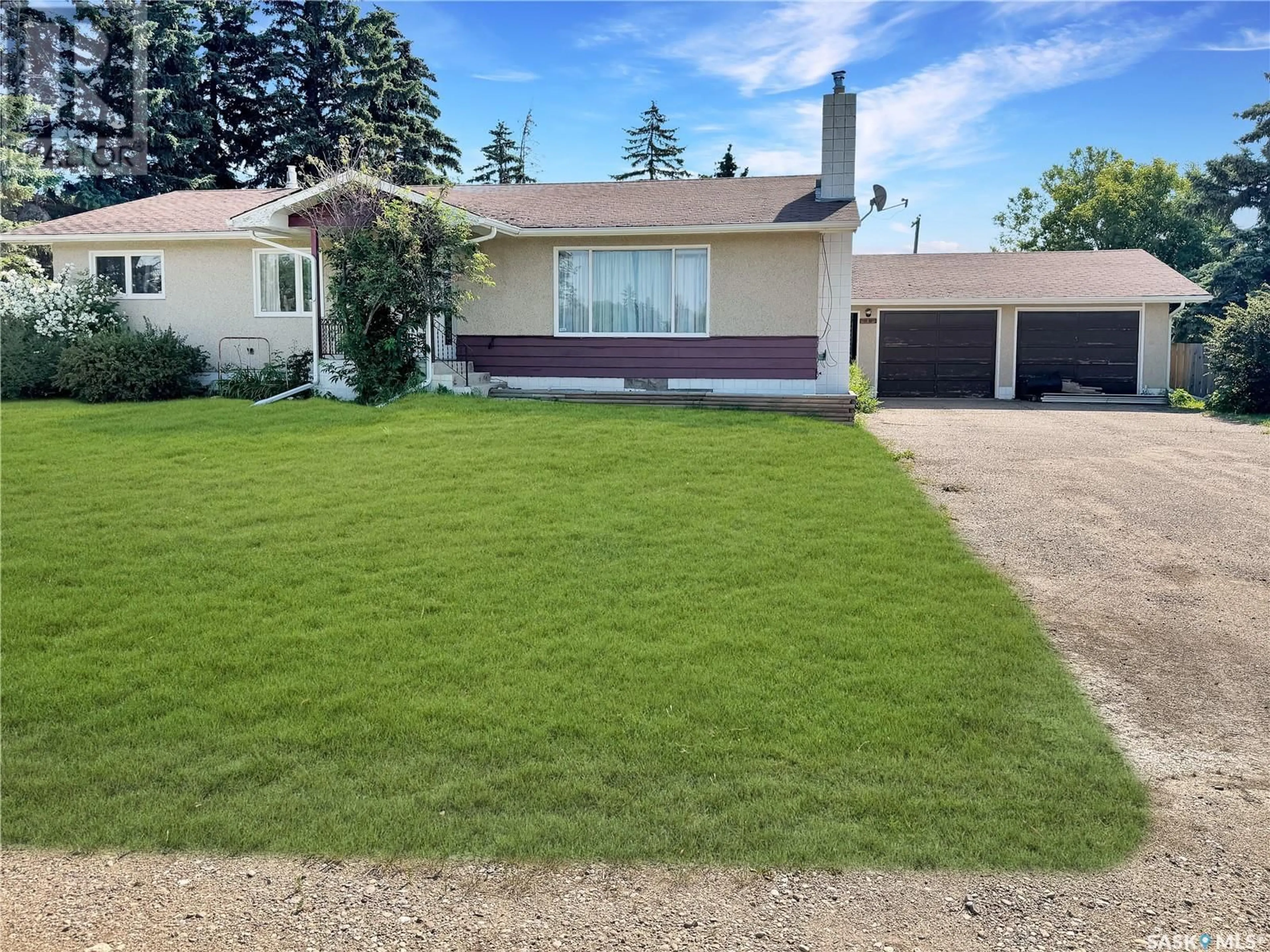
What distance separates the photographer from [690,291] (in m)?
15.0

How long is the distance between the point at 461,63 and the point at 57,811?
45.4 ft

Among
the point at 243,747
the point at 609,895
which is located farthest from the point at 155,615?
the point at 609,895

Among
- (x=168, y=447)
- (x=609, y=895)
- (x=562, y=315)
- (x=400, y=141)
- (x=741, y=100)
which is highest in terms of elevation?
(x=400, y=141)

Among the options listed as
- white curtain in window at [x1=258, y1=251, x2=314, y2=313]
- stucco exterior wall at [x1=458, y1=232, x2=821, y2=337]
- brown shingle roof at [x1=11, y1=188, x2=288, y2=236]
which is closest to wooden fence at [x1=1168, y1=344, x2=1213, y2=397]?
stucco exterior wall at [x1=458, y1=232, x2=821, y2=337]

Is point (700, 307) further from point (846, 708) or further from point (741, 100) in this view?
point (846, 708)

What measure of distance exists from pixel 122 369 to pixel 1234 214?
3774 centimetres

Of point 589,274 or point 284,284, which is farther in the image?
point 284,284

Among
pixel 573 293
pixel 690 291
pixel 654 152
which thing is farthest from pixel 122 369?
pixel 654 152

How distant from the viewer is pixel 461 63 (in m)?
14.7

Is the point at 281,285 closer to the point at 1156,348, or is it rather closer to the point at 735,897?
the point at 735,897

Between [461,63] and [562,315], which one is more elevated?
[461,63]

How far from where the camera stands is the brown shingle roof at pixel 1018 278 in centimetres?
2094

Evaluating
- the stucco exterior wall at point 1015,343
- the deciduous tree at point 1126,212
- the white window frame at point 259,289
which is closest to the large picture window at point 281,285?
the white window frame at point 259,289

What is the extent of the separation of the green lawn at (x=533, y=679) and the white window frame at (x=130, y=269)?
950 centimetres
